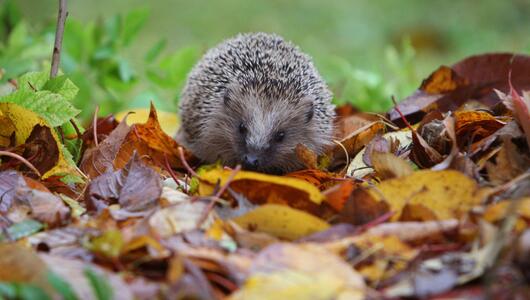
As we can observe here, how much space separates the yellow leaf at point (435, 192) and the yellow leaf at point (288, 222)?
29cm

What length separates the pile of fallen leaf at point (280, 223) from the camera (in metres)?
2.47

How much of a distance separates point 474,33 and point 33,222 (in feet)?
39.3

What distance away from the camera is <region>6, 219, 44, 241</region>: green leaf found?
9.64ft

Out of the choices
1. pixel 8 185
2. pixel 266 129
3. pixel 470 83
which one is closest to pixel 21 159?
pixel 8 185

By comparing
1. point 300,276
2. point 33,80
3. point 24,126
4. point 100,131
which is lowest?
point 300,276

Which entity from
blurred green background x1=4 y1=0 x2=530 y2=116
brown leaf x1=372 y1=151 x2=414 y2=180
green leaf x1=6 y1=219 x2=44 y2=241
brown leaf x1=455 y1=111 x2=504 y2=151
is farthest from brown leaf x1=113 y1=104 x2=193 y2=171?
blurred green background x1=4 y1=0 x2=530 y2=116

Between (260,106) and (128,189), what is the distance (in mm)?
1967

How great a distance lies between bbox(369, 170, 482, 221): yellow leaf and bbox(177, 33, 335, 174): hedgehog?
6.53 feet

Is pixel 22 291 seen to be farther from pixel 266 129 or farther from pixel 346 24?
pixel 346 24

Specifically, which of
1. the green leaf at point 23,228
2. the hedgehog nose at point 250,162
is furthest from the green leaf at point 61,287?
the hedgehog nose at point 250,162

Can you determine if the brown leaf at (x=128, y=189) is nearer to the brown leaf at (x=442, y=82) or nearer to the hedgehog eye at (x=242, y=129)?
the hedgehog eye at (x=242, y=129)

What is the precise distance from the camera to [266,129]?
5.16 metres

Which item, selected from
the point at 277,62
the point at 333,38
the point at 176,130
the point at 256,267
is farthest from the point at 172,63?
the point at 333,38

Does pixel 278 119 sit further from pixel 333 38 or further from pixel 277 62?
pixel 333 38
